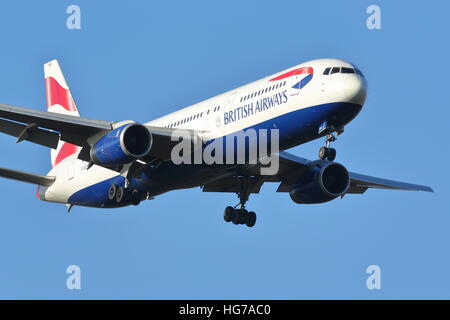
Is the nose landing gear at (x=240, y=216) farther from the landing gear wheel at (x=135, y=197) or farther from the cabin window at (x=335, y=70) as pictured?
the cabin window at (x=335, y=70)

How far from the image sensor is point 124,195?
45.0 m

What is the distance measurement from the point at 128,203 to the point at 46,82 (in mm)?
16563

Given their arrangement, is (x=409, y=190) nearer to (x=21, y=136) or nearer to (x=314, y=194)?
(x=314, y=194)

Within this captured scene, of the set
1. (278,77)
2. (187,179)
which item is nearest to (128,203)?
(187,179)

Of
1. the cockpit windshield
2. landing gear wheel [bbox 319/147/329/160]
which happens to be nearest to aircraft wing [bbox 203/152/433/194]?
landing gear wheel [bbox 319/147/329/160]

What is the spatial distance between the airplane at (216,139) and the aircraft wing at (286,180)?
6 centimetres

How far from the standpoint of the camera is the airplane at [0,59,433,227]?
40812 mm

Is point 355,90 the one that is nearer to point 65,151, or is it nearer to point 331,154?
point 331,154

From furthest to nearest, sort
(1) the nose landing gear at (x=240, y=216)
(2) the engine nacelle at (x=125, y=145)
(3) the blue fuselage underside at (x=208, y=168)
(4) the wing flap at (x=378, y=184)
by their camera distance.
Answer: (4) the wing flap at (x=378, y=184)
(1) the nose landing gear at (x=240, y=216)
(2) the engine nacelle at (x=125, y=145)
(3) the blue fuselage underside at (x=208, y=168)

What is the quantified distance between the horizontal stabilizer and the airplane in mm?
53

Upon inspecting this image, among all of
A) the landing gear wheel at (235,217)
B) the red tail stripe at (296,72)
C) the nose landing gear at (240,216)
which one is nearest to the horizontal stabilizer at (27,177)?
the nose landing gear at (240,216)

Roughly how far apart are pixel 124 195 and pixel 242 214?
7200 millimetres

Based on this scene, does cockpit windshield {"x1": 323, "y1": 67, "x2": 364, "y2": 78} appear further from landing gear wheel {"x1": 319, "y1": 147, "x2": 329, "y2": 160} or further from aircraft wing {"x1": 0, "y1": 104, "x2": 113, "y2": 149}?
aircraft wing {"x1": 0, "y1": 104, "x2": 113, "y2": 149}

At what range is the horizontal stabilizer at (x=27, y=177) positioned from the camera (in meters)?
47.9
